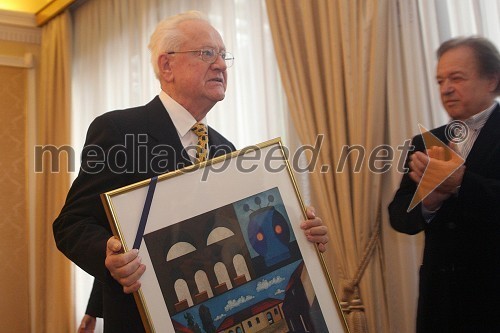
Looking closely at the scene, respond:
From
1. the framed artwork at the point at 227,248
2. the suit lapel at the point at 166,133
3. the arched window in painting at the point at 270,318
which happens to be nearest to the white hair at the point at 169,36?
the suit lapel at the point at 166,133

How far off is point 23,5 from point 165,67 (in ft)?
14.6

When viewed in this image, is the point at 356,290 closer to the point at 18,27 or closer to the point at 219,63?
the point at 219,63

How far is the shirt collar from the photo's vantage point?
1944 millimetres

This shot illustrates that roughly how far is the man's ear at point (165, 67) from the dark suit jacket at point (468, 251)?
955 millimetres

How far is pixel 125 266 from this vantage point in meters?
1.47

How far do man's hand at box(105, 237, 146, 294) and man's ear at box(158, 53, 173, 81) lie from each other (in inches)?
30.4

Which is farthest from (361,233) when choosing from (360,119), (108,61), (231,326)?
(108,61)

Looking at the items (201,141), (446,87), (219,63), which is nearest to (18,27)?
(219,63)

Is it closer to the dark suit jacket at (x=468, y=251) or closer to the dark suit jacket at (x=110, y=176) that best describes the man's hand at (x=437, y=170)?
the dark suit jacket at (x=468, y=251)

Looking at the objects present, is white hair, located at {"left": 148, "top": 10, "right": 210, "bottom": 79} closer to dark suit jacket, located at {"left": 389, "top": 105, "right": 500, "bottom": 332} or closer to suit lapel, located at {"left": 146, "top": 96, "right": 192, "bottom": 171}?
suit lapel, located at {"left": 146, "top": 96, "right": 192, "bottom": 171}

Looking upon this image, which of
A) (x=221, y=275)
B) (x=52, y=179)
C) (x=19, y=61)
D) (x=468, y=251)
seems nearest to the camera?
(x=221, y=275)

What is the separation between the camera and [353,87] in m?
2.73

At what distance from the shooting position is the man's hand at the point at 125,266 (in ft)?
4.83

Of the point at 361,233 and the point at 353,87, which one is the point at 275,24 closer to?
the point at 353,87
